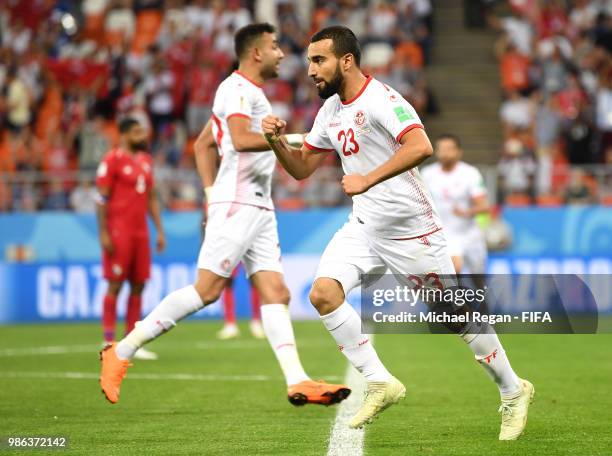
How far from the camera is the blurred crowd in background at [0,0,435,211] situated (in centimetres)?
2080

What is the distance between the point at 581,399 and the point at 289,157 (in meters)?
3.04

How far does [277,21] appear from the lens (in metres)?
22.9

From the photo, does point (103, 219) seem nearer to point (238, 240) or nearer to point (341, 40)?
point (238, 240)

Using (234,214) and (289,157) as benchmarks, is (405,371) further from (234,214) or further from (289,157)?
(289,157)

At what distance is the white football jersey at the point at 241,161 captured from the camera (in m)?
8.08

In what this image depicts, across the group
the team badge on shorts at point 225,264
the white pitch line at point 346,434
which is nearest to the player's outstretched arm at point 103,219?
the white pitch line at point 346,434

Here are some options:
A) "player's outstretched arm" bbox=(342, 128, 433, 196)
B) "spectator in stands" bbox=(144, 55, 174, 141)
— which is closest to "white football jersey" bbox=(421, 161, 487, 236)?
"player's outstretched arm" bbox=(342, 128, 433, 196)

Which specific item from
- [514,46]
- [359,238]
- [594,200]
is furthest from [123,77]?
[359,238]

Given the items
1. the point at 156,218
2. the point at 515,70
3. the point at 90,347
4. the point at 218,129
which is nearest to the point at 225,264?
the point at 218,129

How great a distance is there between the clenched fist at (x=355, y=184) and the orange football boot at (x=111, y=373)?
2.31 meters

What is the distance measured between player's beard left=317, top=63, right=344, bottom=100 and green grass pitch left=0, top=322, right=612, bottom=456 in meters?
2.02

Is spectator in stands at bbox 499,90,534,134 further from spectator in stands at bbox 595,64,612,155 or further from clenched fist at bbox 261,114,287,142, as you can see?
clenched fist at bbox 261,114,287,142

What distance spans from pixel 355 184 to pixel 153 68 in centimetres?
1631

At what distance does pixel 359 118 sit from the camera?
6812 millimetres
